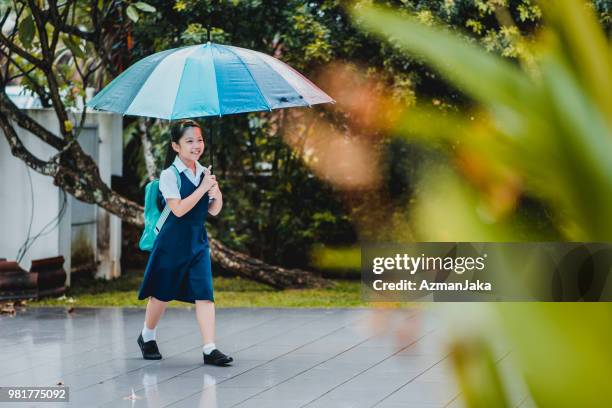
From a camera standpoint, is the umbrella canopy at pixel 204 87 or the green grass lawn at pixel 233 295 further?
the green grass lawn at pixel 233 295

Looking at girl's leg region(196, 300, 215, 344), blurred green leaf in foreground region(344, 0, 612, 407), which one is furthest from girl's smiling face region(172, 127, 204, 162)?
blurred green leaf in foreground region(344, 0, 612, 407)

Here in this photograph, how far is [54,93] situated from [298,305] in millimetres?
3208

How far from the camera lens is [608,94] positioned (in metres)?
0.71

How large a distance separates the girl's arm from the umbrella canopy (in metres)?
0.47

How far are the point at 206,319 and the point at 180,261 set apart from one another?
444mm

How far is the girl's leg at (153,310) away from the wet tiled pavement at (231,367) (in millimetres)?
279

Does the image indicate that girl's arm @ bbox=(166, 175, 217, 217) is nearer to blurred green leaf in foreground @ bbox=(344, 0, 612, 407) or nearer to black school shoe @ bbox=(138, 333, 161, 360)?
black school shoe @ bbox=(138, 333, 161, 360)

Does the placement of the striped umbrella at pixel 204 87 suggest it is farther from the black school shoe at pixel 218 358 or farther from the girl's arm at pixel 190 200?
the black school shoe at pixel 218 358

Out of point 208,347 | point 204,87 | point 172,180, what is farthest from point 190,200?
point 208,347

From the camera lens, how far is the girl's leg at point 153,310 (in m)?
7.20

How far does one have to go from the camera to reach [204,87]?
22.4ft

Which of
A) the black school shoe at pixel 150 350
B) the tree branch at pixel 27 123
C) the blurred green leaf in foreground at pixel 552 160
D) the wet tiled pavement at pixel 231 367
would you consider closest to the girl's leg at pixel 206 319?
the wet tiled pavement at pixel 231 367

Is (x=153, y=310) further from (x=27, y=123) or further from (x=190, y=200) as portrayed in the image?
(x=27, y=123)

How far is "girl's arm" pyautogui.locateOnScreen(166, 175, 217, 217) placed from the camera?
6848mm
